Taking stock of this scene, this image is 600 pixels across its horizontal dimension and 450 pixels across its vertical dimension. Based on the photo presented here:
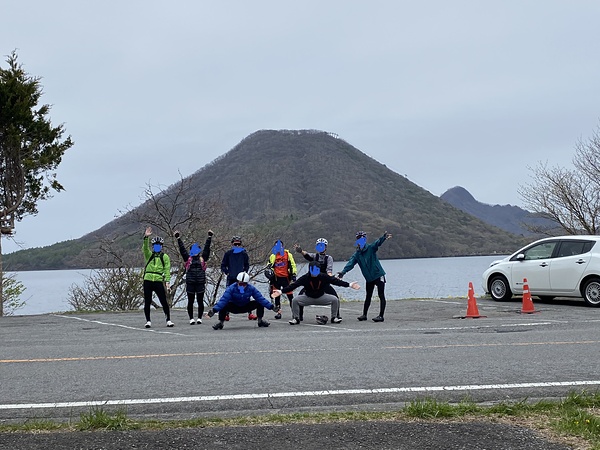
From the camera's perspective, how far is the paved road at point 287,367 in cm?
618

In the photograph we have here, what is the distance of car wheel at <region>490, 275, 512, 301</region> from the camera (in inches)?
735

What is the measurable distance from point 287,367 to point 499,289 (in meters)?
12.5

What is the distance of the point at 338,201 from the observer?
147 metres

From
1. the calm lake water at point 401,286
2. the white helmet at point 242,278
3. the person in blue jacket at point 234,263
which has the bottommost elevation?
the calm lake water at point 401,286

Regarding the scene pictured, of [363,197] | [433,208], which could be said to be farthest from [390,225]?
[433,208]

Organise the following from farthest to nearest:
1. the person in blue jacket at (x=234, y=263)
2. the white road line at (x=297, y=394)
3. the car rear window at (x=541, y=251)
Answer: the car rear window at (x=541, y=251) < the person in blue jacket at (x=234, y=263) < the white road line at (x=297, y=394)

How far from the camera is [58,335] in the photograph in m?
12.7

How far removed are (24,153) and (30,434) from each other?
2000cm

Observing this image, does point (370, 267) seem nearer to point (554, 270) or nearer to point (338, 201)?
point (554, 270)

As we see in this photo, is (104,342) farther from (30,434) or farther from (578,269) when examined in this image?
(578,269)

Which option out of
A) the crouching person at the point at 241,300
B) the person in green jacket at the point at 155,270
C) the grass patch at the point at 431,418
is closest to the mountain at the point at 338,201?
the person in green jacket at the point at 155,270

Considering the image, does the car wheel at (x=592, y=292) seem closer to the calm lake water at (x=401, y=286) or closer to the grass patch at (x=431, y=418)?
the calm lake water at (x=401, y=286)

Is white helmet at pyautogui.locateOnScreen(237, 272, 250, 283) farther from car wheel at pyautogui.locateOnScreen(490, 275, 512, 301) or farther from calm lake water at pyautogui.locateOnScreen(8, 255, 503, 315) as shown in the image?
calm lake water at pyautogui.locateOnScreen(8, 255, 503, 315)

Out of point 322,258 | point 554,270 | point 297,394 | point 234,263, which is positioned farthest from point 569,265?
point 297,394
